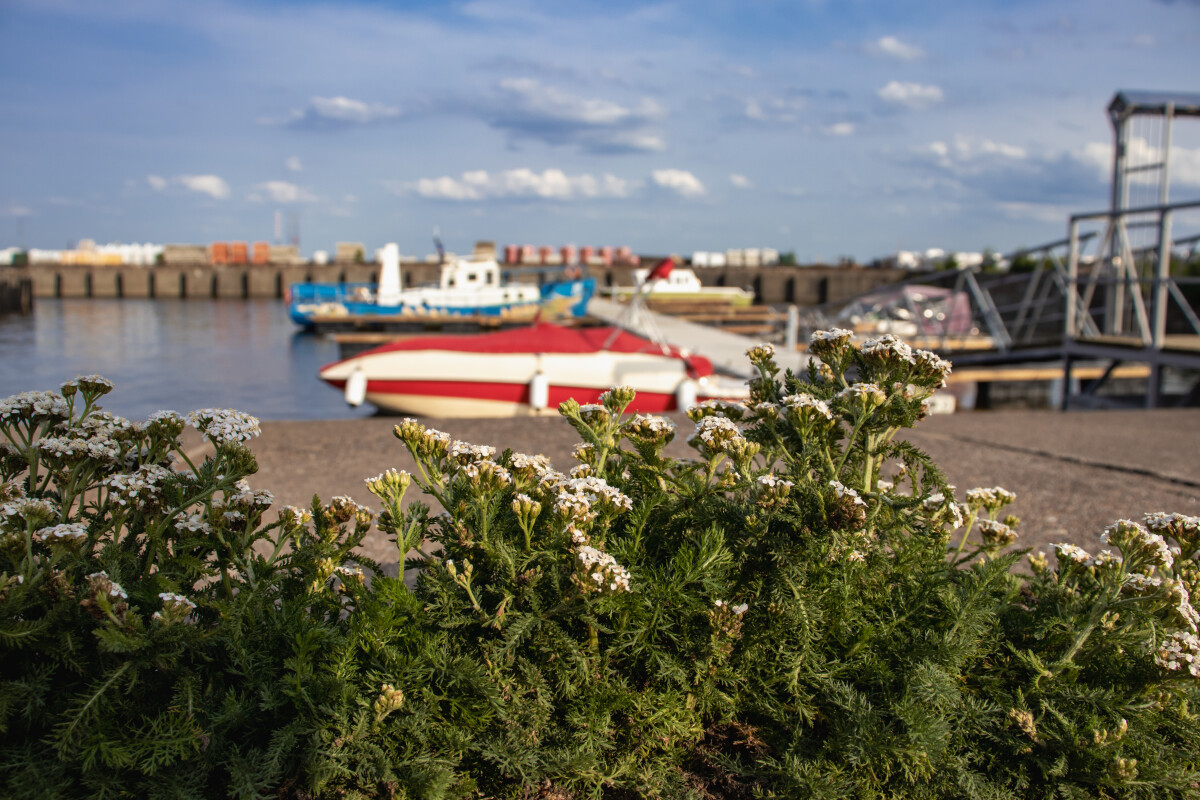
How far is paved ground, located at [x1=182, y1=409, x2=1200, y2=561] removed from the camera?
511cm

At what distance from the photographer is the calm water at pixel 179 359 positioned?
69.3 feet

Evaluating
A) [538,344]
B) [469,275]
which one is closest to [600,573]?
[538,344]

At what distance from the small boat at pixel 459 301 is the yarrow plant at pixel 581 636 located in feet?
97.0

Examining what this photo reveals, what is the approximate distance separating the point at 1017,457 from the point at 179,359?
94.6 ft

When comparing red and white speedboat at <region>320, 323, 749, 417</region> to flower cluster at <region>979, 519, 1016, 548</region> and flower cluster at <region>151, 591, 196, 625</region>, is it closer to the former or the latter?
flower cluster at <region>979, 519, 1016, 548</region>

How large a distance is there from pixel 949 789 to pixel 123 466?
2212 millimetres

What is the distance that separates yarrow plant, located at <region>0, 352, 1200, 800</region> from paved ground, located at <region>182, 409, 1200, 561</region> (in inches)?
90.1

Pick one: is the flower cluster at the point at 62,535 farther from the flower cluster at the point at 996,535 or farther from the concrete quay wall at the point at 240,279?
the concrete quay wall at the point at 240,279

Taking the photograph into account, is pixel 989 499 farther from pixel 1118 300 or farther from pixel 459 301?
pixel 459 301

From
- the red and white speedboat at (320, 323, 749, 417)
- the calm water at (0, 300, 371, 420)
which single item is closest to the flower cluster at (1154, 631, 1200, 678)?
the red and white speedboat at (320, 323, 749, 417)

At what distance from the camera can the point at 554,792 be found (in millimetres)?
2047

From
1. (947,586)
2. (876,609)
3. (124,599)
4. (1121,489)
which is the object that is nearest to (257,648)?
(124,599)

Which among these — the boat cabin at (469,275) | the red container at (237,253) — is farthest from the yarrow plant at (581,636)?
the red container at (237,253)

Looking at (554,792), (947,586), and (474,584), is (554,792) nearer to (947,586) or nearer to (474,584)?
(474,584)
